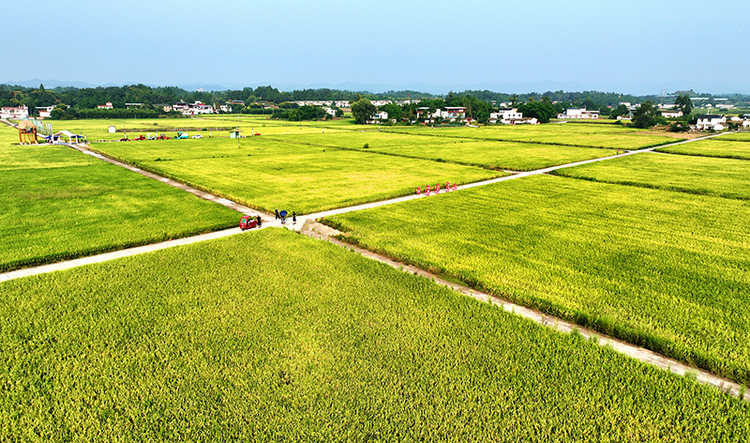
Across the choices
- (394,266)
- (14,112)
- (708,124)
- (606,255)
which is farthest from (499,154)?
(14,112)

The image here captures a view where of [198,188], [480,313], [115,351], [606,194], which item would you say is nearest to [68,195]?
[198,188]

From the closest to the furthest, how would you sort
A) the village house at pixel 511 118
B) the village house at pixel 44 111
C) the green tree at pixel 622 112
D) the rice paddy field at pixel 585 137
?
the rice paddy field at pixel 585 137 < the village house at pixel 44 111 < the village house at pixel 511 118 < the green tree at pixel 622 112

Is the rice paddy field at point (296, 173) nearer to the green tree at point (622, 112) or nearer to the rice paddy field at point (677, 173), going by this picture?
the rice paddy field at point (677, 173)

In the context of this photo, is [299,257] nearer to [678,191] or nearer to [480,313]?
[480,313]

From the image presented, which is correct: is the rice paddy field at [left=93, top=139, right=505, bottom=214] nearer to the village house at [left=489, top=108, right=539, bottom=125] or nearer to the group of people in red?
the group of people in red

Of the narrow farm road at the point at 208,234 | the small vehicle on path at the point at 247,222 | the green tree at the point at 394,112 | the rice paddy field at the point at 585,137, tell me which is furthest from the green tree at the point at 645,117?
the small vehicle on path at the point at 247,222

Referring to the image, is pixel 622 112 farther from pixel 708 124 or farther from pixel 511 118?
pixel 708 124

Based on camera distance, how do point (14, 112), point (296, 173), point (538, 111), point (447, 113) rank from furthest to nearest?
1. point (14, 112)
2. point (447, 113)
3. point (538, 111)
4. point (296, 173)
